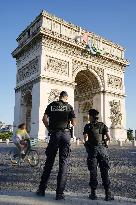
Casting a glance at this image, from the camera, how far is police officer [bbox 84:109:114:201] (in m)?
4.63

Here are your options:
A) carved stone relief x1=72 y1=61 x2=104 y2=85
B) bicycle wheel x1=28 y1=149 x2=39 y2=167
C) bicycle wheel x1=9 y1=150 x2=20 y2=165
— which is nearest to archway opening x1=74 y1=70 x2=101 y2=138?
carved stone relief x1=72 y1=61 x2=104 y2=85

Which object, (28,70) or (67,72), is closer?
(67,72)

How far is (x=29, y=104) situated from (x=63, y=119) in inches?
1021

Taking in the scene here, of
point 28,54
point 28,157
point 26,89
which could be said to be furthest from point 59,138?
point 28,54

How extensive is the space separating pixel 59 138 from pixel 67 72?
24.2m

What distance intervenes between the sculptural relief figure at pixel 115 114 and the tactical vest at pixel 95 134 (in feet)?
86.6

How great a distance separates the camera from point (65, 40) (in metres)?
28.3

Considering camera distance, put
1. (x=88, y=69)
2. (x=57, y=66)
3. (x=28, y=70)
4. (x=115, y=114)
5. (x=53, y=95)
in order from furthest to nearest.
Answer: (x=115, y=114) → (x=88, y=69) → (x=28, y=70) → (x=57, y=66) → (x=53, y=95)

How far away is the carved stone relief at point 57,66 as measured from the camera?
27094 millimetres

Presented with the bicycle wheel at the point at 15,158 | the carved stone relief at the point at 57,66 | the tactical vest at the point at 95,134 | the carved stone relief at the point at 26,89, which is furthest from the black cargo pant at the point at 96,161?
the carved stone relief at the point at 26,89

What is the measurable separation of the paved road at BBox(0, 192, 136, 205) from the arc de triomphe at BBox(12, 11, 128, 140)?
2031cm

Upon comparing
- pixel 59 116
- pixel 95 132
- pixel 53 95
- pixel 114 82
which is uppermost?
pixel 114 82

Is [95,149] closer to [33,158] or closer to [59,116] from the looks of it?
[59,116]

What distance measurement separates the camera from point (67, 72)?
93.6ft
